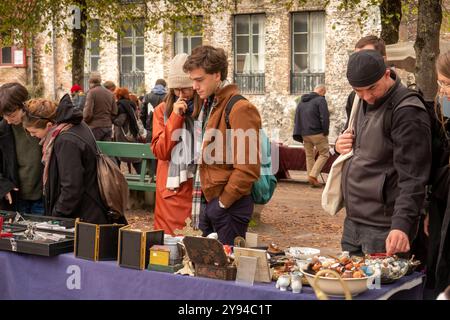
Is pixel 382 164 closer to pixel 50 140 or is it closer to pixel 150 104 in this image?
pixel 50 140

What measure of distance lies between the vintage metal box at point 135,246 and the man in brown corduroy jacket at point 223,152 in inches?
27.6

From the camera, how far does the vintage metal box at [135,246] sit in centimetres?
387

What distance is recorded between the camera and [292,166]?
→ 44.8 feet

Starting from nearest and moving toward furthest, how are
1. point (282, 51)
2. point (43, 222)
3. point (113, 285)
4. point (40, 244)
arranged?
point (113, 285) → point (40, 244) → point (43, 222) → point (282, 51)

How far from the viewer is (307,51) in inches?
803

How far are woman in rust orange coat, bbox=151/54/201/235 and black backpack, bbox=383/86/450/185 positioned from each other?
4.89ft

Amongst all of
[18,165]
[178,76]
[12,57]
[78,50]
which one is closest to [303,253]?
[178,76]

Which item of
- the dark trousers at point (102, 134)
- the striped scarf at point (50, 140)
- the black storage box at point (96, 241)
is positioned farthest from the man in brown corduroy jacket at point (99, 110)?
the black storage box at point (96, 241)

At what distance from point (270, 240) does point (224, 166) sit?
3.79m

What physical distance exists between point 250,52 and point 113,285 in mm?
17538

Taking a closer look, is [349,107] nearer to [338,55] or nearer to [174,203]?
[174,203]
